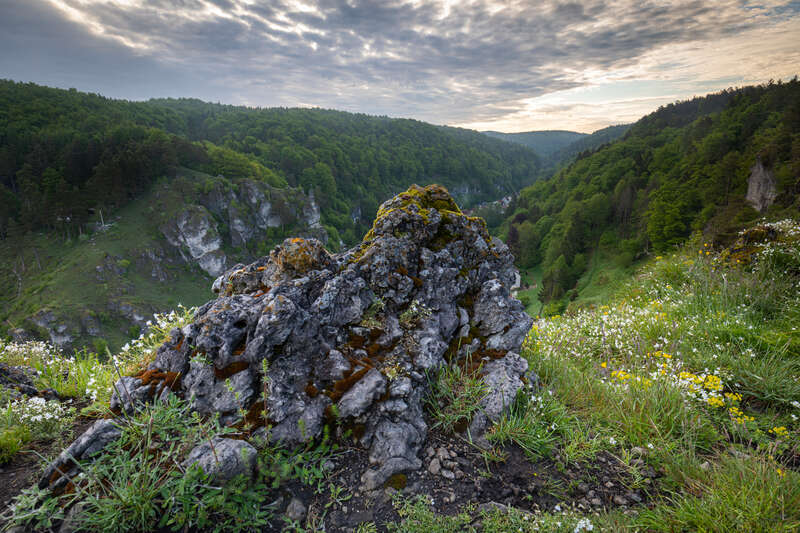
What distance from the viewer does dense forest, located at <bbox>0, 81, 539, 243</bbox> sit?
239ft

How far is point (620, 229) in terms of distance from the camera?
6212cm

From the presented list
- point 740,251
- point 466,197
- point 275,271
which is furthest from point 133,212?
point 466,197

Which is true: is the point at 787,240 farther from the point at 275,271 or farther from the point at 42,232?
the point at 42,232

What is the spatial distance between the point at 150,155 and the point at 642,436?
111 metres

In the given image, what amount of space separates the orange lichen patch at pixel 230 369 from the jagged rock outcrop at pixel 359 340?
0.01 meters

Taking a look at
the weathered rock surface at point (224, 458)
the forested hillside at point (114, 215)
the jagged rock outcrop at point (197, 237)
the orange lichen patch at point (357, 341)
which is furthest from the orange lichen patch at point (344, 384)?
the jagged rock outcrop at point (197, 237)

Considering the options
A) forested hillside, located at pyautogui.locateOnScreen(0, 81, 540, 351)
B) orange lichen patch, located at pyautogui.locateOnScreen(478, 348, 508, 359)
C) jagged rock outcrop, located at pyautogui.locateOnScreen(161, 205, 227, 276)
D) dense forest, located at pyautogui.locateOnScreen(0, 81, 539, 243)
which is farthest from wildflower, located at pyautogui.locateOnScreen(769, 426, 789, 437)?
dense forest, located at pyautogui.locateOnScreen(0, 81, 539, 243)

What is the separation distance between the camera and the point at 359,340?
4.61m

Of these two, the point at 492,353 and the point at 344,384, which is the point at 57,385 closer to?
the point at 344,384

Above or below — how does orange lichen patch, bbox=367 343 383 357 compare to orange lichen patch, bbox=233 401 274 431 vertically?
above

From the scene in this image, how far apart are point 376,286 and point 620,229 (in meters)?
72.9

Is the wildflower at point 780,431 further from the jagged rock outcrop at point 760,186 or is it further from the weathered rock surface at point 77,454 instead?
the jagged rock outcrop at point 760,186

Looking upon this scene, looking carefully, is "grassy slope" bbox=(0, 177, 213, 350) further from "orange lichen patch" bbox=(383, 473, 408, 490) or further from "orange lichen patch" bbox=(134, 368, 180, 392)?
"orange lichen patch" bbox=(383, 473, 408, 490)

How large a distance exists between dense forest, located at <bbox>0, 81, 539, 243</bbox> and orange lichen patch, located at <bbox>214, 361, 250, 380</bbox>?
96.8 meters
